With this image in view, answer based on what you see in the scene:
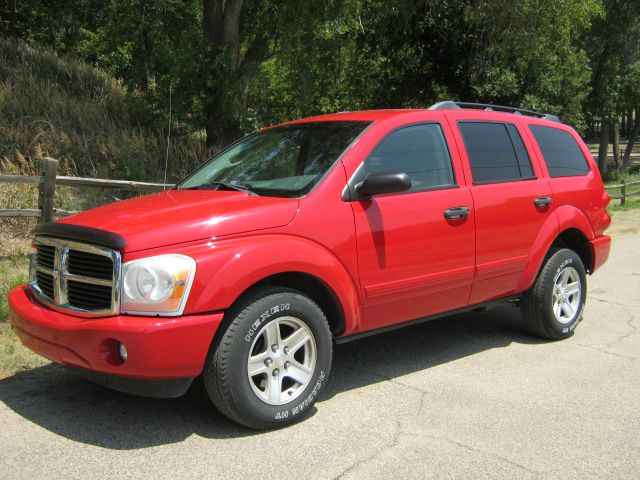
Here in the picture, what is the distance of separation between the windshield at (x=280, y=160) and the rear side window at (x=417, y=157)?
0.73 ft

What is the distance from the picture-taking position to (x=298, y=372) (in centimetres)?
421

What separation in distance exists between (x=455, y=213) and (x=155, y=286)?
7.68ft

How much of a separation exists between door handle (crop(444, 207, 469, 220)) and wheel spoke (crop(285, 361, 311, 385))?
1.57 meters

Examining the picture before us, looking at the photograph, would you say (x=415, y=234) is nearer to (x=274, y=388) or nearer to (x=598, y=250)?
(x=274, y=388)

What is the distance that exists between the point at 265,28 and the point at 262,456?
11521 mm

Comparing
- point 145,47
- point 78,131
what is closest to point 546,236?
point 78,131

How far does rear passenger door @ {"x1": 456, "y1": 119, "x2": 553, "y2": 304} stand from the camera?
5.30 metres

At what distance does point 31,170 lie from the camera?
1026 cm

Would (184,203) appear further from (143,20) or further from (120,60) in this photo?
(120,60)

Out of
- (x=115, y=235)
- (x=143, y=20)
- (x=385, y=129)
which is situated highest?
(x=143, y=20)

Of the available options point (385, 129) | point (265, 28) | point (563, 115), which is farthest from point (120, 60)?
point (385, 129)

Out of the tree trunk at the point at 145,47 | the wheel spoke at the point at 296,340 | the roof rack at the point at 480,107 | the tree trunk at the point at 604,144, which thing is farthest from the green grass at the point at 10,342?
the tree trunk at the point at 604,144

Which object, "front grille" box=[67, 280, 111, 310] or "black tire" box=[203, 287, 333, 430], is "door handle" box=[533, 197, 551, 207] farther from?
"front grille" box=[67, 280, 111, 310]

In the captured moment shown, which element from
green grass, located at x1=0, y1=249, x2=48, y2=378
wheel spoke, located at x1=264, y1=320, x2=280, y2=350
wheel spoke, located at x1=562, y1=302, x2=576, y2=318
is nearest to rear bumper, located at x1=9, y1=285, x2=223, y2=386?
wheel spoke, located at x1=264, y1=320, x2=280, y2=350
